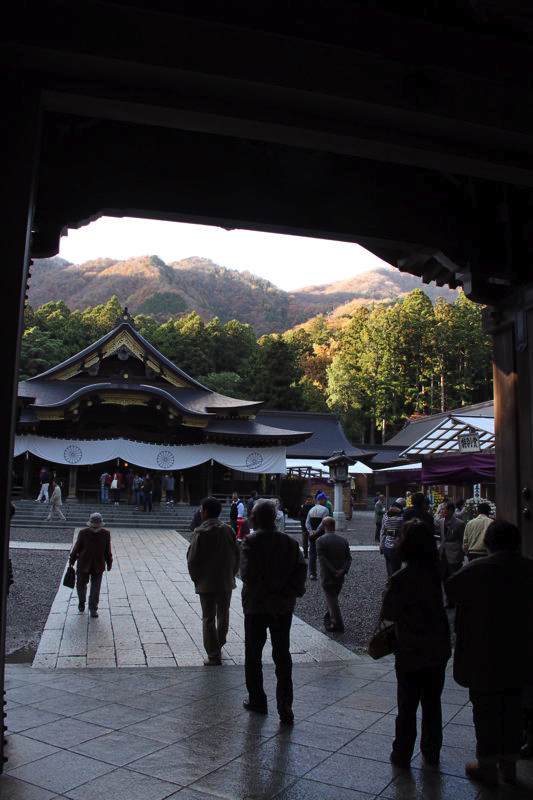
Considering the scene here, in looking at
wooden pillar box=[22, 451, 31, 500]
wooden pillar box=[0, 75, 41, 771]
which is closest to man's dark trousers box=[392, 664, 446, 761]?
wooden pillar box=[0, 75, 41, 771]

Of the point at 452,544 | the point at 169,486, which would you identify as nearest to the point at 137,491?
the point at 169,486

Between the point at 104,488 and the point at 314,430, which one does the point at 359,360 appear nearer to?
the point at 314,430

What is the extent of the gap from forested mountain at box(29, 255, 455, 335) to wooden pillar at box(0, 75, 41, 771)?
3568 inches

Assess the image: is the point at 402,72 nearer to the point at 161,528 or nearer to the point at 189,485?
the point at 161,528

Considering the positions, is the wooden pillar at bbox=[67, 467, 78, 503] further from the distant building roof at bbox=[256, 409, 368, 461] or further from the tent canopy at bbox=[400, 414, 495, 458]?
the tent canopy at bbox=[400, 414, 495, 458]

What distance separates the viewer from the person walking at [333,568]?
7.48 metres

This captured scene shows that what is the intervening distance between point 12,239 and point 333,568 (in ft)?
18.7

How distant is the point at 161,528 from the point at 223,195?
19028 mm

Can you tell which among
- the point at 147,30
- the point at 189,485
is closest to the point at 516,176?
the point at 147,30

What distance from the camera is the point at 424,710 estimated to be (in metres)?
3.40

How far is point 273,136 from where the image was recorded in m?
3.46

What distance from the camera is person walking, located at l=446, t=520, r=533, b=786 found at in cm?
309

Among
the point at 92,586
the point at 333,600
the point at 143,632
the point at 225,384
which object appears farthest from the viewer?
the point at 225,384

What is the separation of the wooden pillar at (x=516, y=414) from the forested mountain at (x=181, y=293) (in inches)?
3528
